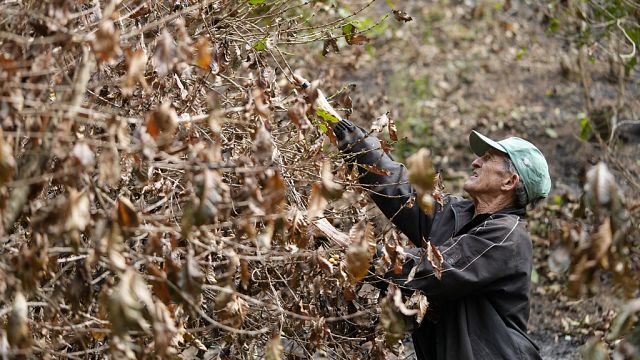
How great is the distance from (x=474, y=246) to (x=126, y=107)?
4.92 feet

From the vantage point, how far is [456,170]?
8641mm

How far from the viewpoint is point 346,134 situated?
3.97 metres

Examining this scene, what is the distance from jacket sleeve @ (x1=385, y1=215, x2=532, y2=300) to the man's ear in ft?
0.81

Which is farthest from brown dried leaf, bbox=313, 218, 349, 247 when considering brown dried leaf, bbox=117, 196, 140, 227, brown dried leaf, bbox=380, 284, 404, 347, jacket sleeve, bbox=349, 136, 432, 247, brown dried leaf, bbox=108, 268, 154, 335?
brown dried leaf, bbox=108, 268, 154, 335

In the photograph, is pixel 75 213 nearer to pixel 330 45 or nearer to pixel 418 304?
pixel 418 304

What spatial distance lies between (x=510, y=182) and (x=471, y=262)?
55 cm

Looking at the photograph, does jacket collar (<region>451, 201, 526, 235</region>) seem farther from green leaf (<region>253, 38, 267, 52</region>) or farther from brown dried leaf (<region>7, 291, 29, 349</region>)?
brown dried leaf (<region>7, 291, 29, 349</region>)

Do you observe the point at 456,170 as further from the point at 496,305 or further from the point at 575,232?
the point at 575,232

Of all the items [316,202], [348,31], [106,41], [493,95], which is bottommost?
[493,95]

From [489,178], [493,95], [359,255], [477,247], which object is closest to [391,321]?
[359,255]

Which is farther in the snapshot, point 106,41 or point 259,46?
point 259,46

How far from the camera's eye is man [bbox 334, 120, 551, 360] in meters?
3.50

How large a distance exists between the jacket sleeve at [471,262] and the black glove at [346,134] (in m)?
0.65

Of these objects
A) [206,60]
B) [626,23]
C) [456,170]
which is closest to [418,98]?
[456,170]
